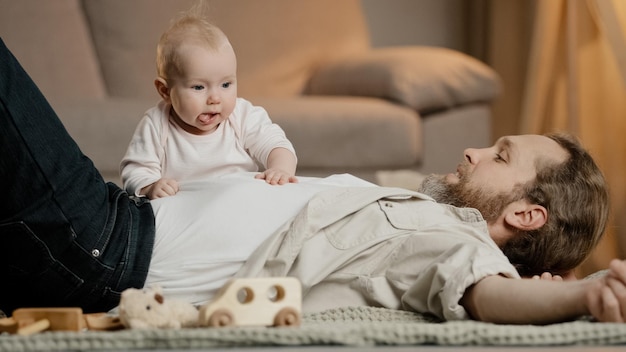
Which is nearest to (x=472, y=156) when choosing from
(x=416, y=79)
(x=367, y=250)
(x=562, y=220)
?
(x=562, y=220)

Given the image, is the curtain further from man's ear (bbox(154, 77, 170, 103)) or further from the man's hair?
man's ear (bbox(154, 77, 170, 103))

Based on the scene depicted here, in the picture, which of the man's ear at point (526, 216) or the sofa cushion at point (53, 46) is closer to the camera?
the man's ear at point (526, 216)

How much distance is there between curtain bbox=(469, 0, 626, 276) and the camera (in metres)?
3.32

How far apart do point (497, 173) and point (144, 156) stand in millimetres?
687

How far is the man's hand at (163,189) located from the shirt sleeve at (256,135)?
0.23 meters

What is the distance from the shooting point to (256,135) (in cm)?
188

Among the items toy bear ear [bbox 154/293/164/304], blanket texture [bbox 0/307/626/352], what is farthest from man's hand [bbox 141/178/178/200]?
blanket texture [bbox 0/307/626/352]

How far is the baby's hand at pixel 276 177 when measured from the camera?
166cm

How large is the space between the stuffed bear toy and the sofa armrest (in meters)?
2.14

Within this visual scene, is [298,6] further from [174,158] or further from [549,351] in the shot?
[549,351]

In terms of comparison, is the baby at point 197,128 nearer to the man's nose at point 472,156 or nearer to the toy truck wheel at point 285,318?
the man's nose at point 472,156

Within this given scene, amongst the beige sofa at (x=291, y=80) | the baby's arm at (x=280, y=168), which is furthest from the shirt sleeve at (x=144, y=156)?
the beige sofa at (x=291, y=80)

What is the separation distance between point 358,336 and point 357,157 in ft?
6.70

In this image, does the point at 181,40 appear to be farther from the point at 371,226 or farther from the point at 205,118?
the point at 371,226
